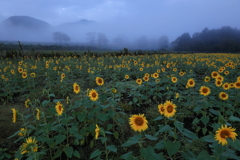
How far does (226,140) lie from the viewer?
1.33m

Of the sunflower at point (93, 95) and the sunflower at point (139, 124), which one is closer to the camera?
the sunflower at point (139, 124)

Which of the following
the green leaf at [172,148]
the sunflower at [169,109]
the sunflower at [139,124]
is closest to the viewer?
the green leaf at [172,148]

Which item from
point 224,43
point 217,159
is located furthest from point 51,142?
point 224,43

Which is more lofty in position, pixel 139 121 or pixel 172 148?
pixel 139 121

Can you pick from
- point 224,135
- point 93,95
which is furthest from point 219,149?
point 93,95

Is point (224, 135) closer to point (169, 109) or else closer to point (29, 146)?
point (169, 109)

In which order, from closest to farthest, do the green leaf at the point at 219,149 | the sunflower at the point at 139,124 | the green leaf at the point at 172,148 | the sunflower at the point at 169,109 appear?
the green leaf at the point at 219,149
the green leaf at the point at 172,148
the sunflower at the point at 139,124
the sunflower at the point at 169,109

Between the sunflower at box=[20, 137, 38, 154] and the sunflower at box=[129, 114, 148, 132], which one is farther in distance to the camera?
the sunflower at box=[129, 114, 148, 132]

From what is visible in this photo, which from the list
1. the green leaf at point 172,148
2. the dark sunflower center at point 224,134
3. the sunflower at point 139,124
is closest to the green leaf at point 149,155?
the green leaf at point 172,148

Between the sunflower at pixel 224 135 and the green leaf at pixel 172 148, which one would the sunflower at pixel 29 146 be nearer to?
the green leaf at pixel 172 148

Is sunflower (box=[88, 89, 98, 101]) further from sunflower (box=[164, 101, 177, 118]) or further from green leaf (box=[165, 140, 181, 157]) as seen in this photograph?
green leaf (box=[165, 140, 181, 157])

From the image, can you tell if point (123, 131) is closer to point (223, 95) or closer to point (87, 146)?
point (87, 146)

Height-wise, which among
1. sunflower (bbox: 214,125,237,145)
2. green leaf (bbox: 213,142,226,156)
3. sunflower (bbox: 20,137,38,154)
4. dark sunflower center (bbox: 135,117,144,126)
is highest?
sunflower (bbox: 214,125,237,145)

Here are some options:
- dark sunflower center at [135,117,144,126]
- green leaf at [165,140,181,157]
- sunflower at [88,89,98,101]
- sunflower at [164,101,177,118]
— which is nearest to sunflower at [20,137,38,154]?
sunflower at [88,89,98,101]
